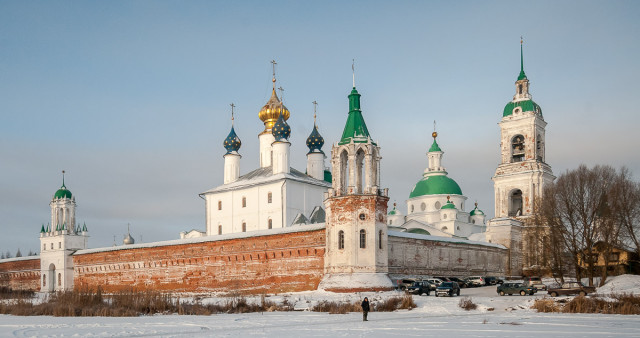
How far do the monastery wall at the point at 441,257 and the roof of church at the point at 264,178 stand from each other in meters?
9.56

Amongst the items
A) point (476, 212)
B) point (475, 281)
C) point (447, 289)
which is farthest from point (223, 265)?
point (476, 212)

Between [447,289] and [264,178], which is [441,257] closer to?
[447,289]

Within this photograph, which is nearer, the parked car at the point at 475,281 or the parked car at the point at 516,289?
the parked car at the point at 516,289

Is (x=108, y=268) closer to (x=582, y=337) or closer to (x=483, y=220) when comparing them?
(x=483, y=220)

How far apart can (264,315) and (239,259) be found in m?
14.1

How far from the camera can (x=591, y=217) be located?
3703 centimetres

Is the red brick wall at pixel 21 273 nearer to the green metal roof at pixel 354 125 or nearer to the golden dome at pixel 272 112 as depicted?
the golden dome at pixel 272 112

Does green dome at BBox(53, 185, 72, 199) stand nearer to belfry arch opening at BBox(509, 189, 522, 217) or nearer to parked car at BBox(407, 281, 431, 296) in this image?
belfry arch opening at BBox(509, 189, 522, 217)

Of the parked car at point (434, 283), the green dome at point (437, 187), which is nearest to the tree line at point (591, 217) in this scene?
the parked car at point (434, 283)

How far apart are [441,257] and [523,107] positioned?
16.1 m

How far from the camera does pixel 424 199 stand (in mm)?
61594

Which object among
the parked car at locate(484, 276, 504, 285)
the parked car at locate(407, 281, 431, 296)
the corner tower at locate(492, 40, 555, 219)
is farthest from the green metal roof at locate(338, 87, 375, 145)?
the corner tower at locate(492, 40, 555, 219)

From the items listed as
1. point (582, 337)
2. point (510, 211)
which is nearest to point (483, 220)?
point (510, 211)

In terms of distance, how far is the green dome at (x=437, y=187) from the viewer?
2416 inches
